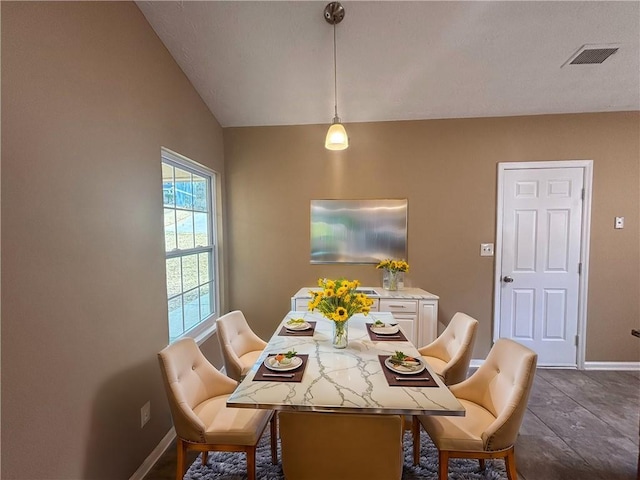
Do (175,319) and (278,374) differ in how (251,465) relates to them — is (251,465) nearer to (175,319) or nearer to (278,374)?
(278,374)

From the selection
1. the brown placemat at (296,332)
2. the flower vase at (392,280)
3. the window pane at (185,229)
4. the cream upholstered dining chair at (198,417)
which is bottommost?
the cream upholstered dining chair at (198,417)

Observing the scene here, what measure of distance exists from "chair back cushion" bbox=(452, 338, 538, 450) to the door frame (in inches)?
64.3

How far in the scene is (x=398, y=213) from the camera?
10.2 feet

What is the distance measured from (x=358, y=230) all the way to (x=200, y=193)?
5.58ft

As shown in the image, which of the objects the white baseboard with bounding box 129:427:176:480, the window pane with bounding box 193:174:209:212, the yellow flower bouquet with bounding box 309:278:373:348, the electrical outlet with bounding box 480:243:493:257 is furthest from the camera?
the electrical outlet with bounding box 480:243:493:257

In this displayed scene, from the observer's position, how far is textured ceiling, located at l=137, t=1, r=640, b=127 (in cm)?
191

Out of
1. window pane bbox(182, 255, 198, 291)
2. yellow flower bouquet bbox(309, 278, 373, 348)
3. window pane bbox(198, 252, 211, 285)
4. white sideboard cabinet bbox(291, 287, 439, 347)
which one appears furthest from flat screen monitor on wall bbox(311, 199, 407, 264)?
yellow flower bouquet bbox(309, 278, 373, 348)

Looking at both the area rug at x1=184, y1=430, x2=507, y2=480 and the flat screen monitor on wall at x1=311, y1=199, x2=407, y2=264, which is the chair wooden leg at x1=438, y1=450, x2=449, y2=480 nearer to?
the area rug at x1=184, y1=430, x2=507, y2=480

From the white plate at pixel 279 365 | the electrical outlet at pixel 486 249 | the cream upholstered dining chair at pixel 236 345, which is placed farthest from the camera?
the electrical outlet at pixel 486 249

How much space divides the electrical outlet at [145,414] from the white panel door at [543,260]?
3284mm

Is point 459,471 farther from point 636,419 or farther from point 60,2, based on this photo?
point 60,2

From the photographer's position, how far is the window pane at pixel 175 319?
88.3 inches

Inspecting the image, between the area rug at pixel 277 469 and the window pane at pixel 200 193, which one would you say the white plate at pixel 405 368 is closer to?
the area rug at pixel 277 469

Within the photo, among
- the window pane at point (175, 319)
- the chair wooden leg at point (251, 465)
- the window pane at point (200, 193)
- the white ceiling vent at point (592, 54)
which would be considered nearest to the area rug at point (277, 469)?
the chair wooden leg at point (251, 465)
